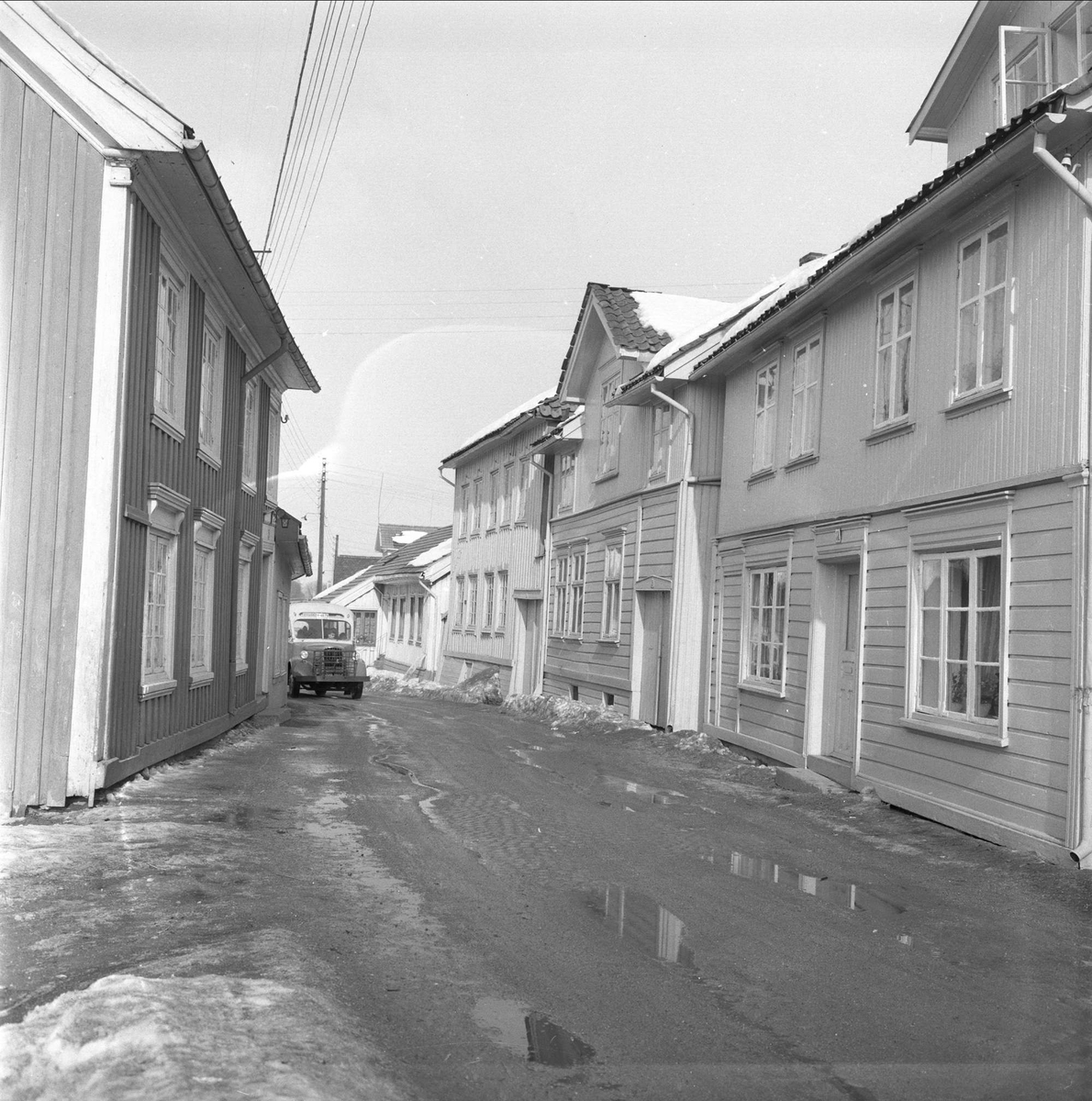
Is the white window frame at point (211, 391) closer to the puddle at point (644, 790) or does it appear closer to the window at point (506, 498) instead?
the puddle at point (644, 790)

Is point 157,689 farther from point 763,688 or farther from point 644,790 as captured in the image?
point 763,688

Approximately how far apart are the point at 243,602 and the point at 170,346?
6232 mm

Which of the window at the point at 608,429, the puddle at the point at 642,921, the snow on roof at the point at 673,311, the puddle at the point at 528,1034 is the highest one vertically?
the snow on roof at the point at 673,311

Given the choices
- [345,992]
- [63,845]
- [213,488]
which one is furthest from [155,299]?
[345,992]

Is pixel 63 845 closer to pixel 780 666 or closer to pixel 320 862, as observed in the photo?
pixel 320 862

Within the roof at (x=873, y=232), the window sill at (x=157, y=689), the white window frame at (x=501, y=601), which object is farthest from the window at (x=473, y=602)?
the window sill at (x=157, y=689)

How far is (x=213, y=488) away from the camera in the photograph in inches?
557

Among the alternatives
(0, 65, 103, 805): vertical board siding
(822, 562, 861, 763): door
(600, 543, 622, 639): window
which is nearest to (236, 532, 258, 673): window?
(600, 543, 622, 639): window

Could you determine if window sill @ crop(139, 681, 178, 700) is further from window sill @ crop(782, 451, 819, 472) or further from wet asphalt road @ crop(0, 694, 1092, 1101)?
window sill @ crop(782, 451, 819, 472)

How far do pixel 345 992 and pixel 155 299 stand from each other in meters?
7.55

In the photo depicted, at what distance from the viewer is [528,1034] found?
4707 millimetres

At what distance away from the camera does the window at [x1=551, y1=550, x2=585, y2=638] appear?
23.5 meters

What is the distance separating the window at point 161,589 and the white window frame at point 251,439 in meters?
4.49

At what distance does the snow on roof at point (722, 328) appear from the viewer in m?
17.3
